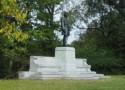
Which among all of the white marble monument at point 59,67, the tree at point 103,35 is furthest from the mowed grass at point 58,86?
the tree at point 103,35

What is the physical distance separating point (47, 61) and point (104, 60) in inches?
518

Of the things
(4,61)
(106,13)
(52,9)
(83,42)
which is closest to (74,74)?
(4,61)

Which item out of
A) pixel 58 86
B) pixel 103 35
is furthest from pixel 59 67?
pixel 103 35

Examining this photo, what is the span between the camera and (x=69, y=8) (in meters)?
48.8

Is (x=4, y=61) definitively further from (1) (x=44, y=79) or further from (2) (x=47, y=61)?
(1) (x=44, y=79)

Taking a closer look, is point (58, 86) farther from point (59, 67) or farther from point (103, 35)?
point (103, 35)

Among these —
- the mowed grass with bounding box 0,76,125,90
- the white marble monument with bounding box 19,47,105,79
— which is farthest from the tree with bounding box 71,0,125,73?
the mowed grass with bounding box 0,76,125,90

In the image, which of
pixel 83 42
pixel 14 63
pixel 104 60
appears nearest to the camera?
pixel 14 63

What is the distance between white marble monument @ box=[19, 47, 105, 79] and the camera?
90.5 ft

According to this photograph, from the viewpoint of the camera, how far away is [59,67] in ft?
95.6

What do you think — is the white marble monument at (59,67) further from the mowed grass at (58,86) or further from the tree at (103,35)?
the tree at (103,35)

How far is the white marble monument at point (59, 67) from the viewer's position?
27.6 metres

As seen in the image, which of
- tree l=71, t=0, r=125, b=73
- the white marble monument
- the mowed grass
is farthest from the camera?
tree l=71, t=0, r=125, b=73

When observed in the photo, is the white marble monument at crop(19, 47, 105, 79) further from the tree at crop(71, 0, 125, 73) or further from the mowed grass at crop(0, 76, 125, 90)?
the tree at crop(71, 0, 125, 73)
